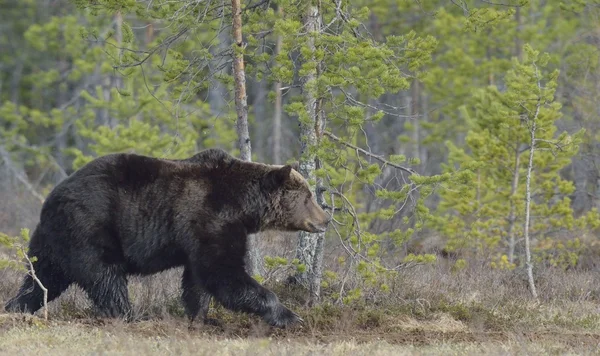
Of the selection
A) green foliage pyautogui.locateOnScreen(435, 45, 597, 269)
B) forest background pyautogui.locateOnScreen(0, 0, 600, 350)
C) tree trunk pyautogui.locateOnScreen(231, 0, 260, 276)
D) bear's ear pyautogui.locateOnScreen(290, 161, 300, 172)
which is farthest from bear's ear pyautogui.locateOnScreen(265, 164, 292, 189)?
green foliage pyautogui.locateOnScreen(435, 45, 597, 269)

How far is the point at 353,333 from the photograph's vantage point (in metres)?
9.07

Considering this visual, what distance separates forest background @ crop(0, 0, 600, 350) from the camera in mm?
10008

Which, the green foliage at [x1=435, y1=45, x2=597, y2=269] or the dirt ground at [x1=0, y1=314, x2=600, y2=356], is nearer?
the dirt ground at [x1=0, y1=314, x2=600, y2=356]

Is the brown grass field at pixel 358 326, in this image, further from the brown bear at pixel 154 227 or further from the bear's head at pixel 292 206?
the bear's head at pixel 292 206

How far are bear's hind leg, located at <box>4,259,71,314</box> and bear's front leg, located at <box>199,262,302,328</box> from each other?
5.21ft

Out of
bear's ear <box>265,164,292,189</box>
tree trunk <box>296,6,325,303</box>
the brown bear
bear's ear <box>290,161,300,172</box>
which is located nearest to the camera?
the brown bear

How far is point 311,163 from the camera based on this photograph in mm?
10500

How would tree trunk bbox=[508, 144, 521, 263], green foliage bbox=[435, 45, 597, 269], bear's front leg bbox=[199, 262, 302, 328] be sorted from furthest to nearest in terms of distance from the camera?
tree trunk bbox=[508, 144, 521, 263] → green foliage bbox=[435, 45, 597, 269] → bear's front leg bbox=[199, 262, 302, 328]

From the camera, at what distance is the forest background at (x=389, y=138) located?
10008 millimetres

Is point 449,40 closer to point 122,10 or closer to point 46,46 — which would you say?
point 46,46

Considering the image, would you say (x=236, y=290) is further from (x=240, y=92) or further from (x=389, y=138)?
(x=389, y=138)

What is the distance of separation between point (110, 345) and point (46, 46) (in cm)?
2698

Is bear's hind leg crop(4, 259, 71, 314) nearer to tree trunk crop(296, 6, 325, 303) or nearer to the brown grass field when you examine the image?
the brown grass field

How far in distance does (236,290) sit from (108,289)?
4.31 ft
